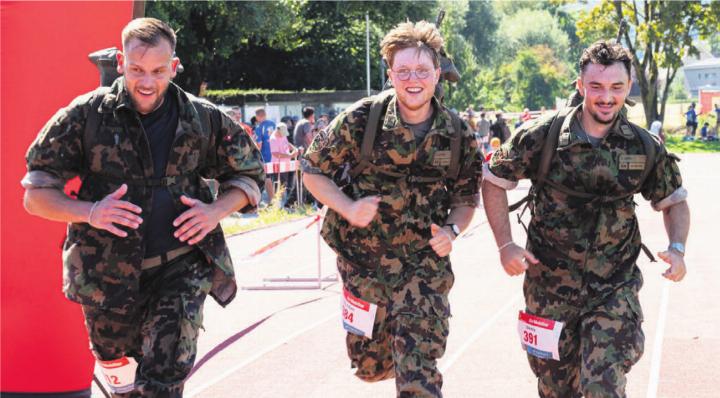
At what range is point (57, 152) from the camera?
487 cm

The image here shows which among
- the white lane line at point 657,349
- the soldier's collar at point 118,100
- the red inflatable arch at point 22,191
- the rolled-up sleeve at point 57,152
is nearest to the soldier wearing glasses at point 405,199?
the soldier's collar at point 118,100

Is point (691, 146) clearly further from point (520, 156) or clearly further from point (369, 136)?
point (369, 136)

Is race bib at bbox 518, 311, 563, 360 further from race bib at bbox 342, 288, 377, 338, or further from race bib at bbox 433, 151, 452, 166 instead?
race bib at bbox 433, 151, 452, 166

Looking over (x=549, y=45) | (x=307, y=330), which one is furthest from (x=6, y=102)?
(x=549, y=45)

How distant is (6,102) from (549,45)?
11911 centimetres

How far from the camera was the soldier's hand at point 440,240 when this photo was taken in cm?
542

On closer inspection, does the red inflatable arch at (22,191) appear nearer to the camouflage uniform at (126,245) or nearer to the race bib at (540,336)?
the camouflage uniform at (126,245)

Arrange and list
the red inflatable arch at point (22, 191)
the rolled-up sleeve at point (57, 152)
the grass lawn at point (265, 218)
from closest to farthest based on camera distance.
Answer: the rolled-up sleeve at point (57, 152) < the red inflatable arch at point (22, 191) < the grass lawn at point (265, 218)

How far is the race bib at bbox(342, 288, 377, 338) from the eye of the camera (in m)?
5.67

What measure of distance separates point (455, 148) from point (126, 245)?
1697mm

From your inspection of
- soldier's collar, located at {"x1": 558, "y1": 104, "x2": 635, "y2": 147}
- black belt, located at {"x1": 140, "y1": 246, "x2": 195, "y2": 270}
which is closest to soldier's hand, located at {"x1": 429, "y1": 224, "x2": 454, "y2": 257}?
soldier's collar, located at {"x1": 558, "y1": 104, "x2": 635, "y2": 147}

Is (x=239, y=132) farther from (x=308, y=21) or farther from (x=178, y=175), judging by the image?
(x=308, y=21)

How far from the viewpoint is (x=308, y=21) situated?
172ft

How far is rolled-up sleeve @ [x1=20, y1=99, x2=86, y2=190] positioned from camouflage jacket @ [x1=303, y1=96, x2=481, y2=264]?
50.2 inches
